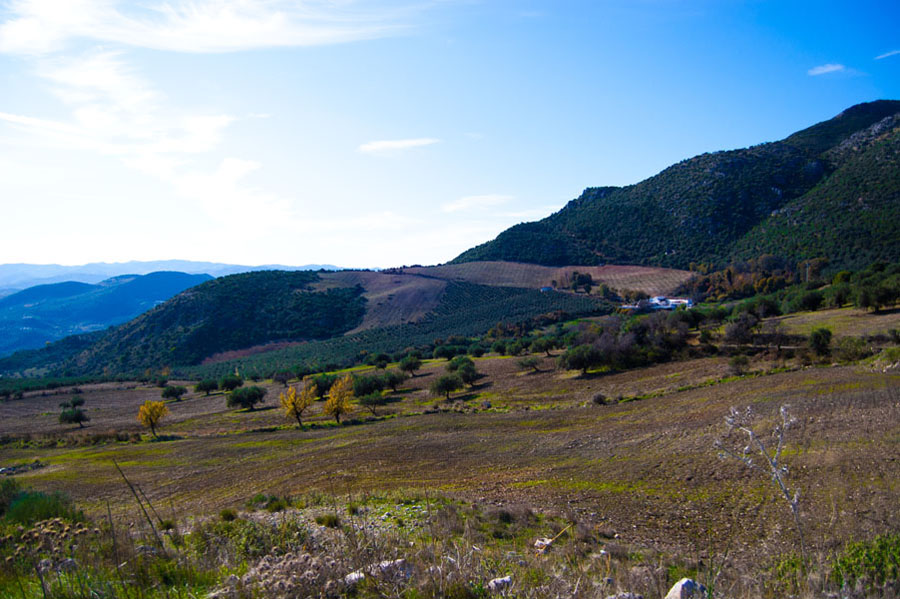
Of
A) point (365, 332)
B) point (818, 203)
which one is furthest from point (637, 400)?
point (818, 203)

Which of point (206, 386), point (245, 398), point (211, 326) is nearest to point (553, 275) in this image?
point (206, 386)

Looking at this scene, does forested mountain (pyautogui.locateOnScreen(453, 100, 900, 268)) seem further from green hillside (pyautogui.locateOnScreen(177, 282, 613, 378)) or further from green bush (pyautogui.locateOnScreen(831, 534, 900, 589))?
green bush (pyautogui.locateOnScreen(831, 534, 900, 589))

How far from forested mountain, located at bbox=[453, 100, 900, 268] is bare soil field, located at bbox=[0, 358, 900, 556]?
53.6m

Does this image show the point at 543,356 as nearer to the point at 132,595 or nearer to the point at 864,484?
the point at 864,484

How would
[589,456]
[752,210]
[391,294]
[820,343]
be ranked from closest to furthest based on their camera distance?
[589,456] < [820,343] < [752,210] < [391,294]

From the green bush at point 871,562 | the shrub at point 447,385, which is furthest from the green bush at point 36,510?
the shrub at point 447,385

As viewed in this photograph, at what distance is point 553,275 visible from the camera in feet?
316

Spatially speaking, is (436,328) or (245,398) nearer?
(245,398)

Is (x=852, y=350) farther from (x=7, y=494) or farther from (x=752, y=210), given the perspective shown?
(x=752, y=210)

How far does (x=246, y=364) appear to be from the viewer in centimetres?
7219

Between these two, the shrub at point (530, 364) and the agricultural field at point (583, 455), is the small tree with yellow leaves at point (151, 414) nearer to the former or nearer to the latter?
the agricultural field at point (583, 455)

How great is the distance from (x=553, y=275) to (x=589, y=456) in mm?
80887

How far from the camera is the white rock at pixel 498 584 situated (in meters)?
3.86

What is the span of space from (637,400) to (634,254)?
74546 mm
